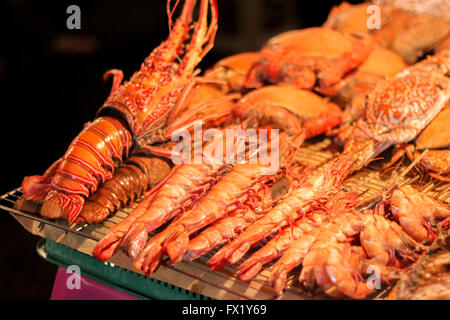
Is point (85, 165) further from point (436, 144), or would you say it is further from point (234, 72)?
point (436, 144)

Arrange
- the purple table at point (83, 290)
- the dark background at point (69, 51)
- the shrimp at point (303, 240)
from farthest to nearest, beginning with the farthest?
1. the dark background at point (69, 51)
2. the purple table at point (83, 290)
3. the shrimp at point (303, 240)

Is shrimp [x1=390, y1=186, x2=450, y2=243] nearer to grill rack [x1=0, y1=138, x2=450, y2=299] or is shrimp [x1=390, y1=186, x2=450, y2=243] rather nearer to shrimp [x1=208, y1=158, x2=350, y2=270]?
grill rack [x1=0, y1=138, x2=450, y2=299]

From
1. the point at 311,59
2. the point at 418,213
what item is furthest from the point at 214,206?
the point at 311,59

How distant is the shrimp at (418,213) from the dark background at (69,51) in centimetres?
257

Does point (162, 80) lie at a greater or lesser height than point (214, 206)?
greater

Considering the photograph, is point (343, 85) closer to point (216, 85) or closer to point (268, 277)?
point (216, 85)

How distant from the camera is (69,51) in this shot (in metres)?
4.75

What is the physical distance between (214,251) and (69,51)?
3439mm

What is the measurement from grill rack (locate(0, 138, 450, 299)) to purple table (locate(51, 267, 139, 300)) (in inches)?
5.6

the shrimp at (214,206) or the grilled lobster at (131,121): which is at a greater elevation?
the grilled lobster at (131,121)

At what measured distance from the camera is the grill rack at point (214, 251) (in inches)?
69.5

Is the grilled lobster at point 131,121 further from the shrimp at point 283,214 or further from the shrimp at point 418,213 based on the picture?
the shrimp at point 418,213

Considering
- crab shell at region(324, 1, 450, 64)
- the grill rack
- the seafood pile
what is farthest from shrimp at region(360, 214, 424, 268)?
crab shell at region(324, 1, 450, 64)

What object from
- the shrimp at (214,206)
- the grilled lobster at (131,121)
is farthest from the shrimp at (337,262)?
the grilled lobster at (131,121)
